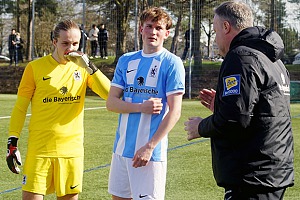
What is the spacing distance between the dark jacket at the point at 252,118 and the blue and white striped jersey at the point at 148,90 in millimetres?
866

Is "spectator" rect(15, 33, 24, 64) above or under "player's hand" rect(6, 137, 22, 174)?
above

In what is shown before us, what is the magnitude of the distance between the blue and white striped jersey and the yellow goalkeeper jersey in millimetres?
628

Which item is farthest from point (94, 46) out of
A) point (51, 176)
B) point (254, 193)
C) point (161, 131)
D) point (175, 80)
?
point (254, 193)

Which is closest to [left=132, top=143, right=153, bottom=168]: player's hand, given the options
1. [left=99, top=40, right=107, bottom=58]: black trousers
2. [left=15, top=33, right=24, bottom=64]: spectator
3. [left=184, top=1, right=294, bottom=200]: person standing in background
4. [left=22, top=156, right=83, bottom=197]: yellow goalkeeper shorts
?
[left=184, top=1, right=294, bottom=200]: person standing in background

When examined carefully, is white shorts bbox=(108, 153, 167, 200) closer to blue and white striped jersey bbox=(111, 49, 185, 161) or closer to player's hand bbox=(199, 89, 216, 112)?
blue and white striped jersey bbox=(111, 49, 185, 161)

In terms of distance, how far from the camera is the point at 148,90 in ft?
15.1

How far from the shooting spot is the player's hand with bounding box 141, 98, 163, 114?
448cm

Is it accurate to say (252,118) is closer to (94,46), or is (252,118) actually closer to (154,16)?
(154,16)

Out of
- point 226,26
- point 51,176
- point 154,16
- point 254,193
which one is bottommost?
point 51,176

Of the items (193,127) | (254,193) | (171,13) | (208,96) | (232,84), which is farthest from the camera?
(171,13)

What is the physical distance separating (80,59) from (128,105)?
0.74m

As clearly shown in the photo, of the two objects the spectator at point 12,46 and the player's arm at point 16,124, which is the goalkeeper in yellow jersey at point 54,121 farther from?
the spectator at point 12,46

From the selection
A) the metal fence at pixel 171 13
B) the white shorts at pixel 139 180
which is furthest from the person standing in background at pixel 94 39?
the white shorts at pixel 139 180

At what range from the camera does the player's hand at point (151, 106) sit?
448 centimetres
